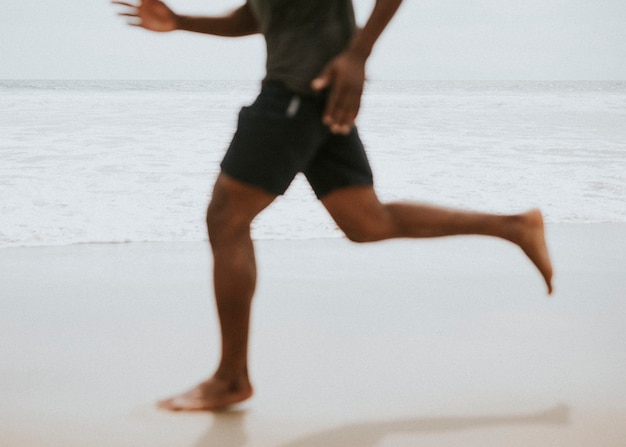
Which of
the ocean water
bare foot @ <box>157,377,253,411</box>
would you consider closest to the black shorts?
bare foot @ <box>157,377,253,411</box>

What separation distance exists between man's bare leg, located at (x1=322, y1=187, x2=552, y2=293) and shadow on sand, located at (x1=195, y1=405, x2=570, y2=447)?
506mm

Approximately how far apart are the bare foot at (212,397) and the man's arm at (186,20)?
0.98 meters

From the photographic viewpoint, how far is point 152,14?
1.84m

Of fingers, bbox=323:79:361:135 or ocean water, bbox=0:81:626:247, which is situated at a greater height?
fingers, bbox=323:79:361:135

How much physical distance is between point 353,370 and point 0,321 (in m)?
1.29

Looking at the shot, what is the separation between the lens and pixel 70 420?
163 centimetres

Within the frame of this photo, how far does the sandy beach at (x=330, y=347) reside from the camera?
1.62 m

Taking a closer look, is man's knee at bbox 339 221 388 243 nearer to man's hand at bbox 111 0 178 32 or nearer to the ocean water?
man's hand at bbox 111 0 178 32

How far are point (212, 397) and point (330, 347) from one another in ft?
1.78

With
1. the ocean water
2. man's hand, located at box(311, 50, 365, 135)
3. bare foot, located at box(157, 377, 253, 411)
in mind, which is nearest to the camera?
man's hand, located at box(311, 50, 365, 135)

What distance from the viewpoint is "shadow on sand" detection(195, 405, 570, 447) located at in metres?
1.55

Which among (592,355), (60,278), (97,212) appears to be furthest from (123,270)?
(592,355)

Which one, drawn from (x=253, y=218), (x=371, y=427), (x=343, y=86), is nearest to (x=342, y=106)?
(x=343, y=86)

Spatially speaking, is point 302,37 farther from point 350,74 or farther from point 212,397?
point 212,397
